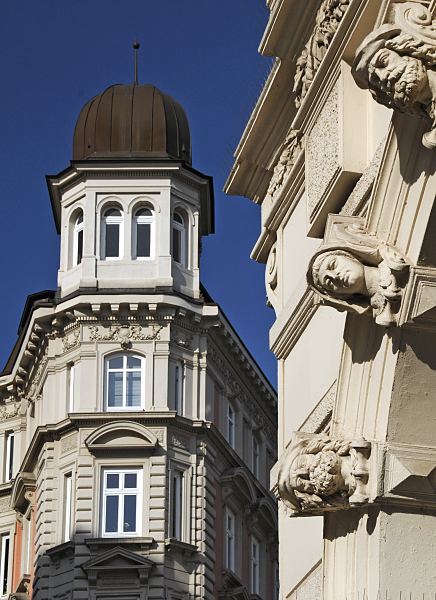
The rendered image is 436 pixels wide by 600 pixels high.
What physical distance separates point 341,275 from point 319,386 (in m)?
2.27

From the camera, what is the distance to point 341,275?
906 centimetres

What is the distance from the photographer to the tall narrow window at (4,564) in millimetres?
50250

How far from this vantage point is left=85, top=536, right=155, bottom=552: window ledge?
42.6 metres

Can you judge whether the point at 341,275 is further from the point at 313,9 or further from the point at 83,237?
the point at 83,237

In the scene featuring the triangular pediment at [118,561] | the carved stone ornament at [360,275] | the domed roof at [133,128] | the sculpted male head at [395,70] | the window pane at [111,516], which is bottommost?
→ the carved stone ornament at [360,275]

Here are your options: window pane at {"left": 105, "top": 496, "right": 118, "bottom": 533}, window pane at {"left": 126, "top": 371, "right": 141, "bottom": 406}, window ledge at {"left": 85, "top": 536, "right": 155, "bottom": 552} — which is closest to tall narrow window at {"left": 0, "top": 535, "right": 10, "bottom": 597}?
window pane at {"left": 105, "top": 496, "right": 118, "bottom": 533}

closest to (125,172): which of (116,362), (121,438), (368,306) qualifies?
(116,362)

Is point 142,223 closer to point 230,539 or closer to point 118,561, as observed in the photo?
point 230,539

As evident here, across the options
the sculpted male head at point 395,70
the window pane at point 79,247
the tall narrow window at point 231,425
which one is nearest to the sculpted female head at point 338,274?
the sculpted male head at point 395,70

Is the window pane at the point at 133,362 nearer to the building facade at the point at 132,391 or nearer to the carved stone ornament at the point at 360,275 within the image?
the building facade at the point at 132,391

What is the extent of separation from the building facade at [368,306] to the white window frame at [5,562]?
130ft

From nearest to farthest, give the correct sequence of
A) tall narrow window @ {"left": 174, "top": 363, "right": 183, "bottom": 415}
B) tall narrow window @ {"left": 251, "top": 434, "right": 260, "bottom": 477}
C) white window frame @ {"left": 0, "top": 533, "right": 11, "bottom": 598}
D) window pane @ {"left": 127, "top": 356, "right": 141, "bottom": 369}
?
window pane @ {"left": 127, "top": 356, "right": 141, "bottom": 369}
tall narrow window @ {"left": 174, "top": 363, "right": 183, "bottom": 415}
white window frame @ {"left": 0, "top": 533, "right": 11, "bottom": 598}
tall narrow window @ {"left": 251, "top": 434, "right": 260, "bottom": 477}

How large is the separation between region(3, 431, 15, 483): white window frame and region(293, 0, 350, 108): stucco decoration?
40.4 m

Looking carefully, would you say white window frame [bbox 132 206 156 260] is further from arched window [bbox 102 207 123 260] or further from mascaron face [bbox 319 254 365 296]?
mascaron face [bbox 319 254 365 296]
